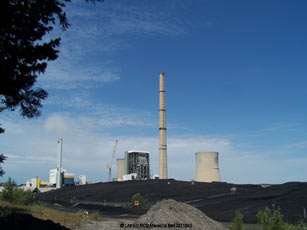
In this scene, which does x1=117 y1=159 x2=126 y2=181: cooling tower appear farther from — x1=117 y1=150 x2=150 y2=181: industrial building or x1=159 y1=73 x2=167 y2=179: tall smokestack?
x1=159 y1=73 x2=167 y2=179: tall smokestack

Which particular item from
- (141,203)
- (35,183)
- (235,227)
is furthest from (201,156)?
(35,183)

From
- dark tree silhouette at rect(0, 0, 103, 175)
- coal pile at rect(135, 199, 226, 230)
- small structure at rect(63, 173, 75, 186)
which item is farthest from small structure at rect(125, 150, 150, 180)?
dark tree silhouette at rect(0, 0, 103, 175)

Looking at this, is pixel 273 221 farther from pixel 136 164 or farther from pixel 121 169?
pixel 121 169

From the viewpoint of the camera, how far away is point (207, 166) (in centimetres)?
4128

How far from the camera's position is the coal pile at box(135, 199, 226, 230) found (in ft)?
37.0

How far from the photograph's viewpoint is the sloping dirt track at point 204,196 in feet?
66.6

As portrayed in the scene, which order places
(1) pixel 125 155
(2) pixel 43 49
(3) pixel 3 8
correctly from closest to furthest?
(3) pixel 3 8 < (2) pixel 43 49 < (1) pixel 125 155

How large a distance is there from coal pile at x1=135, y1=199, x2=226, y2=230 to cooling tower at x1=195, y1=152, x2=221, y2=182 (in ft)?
93.6

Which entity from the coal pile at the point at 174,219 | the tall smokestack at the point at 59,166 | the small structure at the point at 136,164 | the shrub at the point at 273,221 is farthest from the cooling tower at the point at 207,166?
the shrub at the point at 273,221

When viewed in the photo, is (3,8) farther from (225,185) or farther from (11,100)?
(225,185)

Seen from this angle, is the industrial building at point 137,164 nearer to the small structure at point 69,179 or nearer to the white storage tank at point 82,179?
the small structure at point 69,179

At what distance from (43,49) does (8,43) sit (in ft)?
2.34

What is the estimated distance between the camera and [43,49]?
695 centimetres

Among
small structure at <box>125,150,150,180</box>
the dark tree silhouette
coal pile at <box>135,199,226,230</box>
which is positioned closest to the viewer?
the dark tree silhouette
